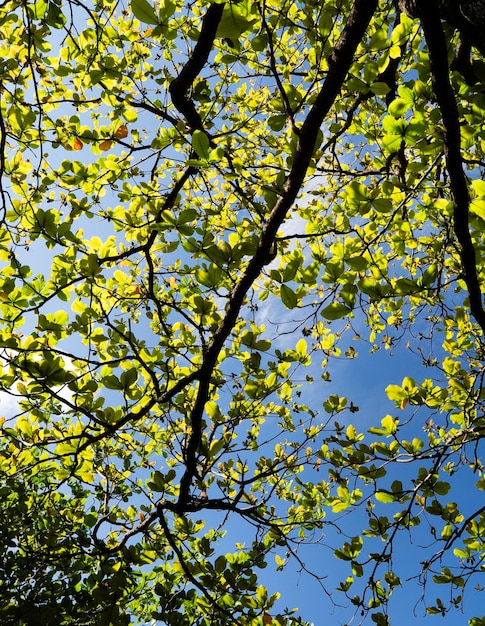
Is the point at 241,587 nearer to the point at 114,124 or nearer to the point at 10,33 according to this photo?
the point at 114,124

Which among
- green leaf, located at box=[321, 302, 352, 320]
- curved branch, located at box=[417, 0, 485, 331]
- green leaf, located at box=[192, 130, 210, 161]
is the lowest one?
Answer: green leaf, located at box=[192, 130, 210, 161]

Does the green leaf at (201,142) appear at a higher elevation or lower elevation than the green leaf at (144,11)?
lower

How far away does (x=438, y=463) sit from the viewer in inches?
90.7

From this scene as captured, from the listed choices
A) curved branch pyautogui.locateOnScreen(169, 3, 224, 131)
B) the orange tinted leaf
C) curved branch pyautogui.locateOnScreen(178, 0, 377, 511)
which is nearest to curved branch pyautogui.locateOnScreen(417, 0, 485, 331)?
curved branch pyautogui.locateOnScreen(178, 0, 377, 511)

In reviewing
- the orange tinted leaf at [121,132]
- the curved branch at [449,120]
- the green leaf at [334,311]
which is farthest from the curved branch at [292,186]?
the orange tinted leaf at [121,132]

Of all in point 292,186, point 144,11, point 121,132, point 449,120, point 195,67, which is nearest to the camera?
point 144,11

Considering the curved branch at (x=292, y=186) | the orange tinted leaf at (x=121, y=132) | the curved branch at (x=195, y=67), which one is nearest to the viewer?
the curved branch at (x=292, y=186)

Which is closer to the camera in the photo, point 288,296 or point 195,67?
point 288,296

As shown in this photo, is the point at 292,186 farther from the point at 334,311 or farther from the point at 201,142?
the point at 334,311

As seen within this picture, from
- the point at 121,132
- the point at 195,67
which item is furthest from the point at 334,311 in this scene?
the point at 121,132

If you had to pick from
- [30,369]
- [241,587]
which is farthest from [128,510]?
[30,369]

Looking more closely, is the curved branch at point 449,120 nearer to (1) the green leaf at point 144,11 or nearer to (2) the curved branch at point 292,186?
(2) the curved branch at point 292,186

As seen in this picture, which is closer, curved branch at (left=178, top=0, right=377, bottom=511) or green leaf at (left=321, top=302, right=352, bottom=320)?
curved branch at (left=178, top=0, right=377, bottom=511)

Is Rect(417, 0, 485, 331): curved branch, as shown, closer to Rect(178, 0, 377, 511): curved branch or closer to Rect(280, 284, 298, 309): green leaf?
Rect(178, 0, 377, 511): curved branch
